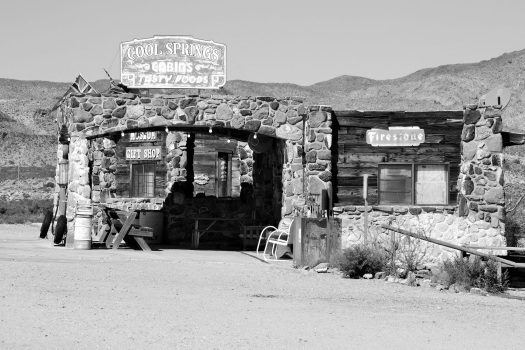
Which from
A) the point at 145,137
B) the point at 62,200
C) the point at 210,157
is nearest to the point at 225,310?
the point at 62,200

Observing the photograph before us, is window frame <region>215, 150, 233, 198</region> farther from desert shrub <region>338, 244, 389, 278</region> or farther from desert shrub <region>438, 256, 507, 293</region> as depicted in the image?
desert shrub <region>438, 256, 507, 293</region>

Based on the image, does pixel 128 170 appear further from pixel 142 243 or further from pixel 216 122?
pixel 216 122

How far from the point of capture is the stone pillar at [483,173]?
2012 cm

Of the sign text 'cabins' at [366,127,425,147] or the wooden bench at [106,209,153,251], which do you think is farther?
the sign text 'cabins' at [366,127,425,147]

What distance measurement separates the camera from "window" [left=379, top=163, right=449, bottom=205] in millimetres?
20859

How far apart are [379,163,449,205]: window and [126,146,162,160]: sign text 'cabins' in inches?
482

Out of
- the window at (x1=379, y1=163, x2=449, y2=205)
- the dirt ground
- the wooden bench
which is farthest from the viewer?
the window at (x1=379, y1=163, x2=449, y2=205)

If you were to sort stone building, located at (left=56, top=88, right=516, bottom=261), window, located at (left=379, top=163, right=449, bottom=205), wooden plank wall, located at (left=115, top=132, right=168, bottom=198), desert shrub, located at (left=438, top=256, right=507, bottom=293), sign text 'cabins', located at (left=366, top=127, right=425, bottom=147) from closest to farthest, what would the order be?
desert shrub, located at (left=438, top=256, right=507, bottom=293) → stone building, located at (left=56, top=88, right=516, bottom=261) → sign text 'cabins', located at (left=366, top=127, right=425, bottom=147) → window, located at (left=379, top=163, right=449, bottom=205) → wooden plank wall, located at (left=115, top=132, right=168, bottom=198)

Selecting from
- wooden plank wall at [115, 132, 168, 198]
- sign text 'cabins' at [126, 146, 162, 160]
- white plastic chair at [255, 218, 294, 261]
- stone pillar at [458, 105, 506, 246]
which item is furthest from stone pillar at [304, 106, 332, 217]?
sign text 'cabins' at [126, 146, 162, 160]

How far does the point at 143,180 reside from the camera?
106 feet

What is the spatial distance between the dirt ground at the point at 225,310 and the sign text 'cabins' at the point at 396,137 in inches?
185

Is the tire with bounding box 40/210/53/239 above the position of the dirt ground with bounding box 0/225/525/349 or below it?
above

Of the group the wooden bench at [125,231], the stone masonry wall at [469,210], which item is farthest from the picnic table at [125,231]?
the stone masonry wall at [469,210]

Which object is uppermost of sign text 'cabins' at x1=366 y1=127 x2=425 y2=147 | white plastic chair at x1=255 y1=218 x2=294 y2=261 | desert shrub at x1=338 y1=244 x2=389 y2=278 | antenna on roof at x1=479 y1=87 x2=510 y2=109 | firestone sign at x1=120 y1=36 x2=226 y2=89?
firestone sign at x1=120 y1=36 x2=226 y2=89
